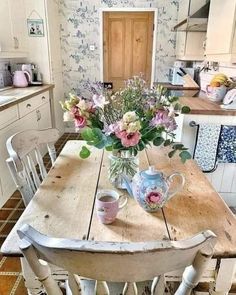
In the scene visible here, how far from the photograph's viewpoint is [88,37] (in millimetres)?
4301

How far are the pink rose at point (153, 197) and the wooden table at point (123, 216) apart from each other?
60mm

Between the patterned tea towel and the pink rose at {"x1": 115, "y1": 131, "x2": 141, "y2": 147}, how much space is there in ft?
4.21

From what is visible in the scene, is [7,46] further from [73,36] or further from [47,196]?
[47,196]

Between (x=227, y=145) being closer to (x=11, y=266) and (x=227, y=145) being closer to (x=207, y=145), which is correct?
(x=207, y=145)

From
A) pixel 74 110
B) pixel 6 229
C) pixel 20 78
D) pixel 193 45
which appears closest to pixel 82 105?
pixel 74 110

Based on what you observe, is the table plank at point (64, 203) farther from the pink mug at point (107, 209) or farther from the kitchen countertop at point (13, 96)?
the kitchen countertop at point (13, 96)

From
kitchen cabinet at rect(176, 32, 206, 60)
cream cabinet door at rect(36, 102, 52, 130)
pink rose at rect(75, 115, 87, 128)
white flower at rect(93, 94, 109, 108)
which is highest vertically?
kitchen cabinet at rect(176, 32, 206, 60)

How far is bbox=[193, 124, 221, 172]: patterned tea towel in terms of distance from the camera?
207 cm

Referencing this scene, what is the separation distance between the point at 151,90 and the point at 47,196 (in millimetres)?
628

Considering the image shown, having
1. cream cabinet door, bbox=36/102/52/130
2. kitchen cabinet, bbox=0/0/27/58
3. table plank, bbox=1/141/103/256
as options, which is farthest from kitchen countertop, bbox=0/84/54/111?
table plank, bbox=1/141/103/256

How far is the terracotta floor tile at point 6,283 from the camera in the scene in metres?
1.50

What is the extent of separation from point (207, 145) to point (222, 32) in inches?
41.2

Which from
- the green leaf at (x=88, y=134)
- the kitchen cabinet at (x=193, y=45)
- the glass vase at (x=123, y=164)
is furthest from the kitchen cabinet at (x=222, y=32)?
the green leaf at (x=88, y=134)

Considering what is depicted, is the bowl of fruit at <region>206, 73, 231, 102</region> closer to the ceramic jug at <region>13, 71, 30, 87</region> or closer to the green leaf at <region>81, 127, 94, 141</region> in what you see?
the green leaf at <region>81, 127, 94, 141</region>
